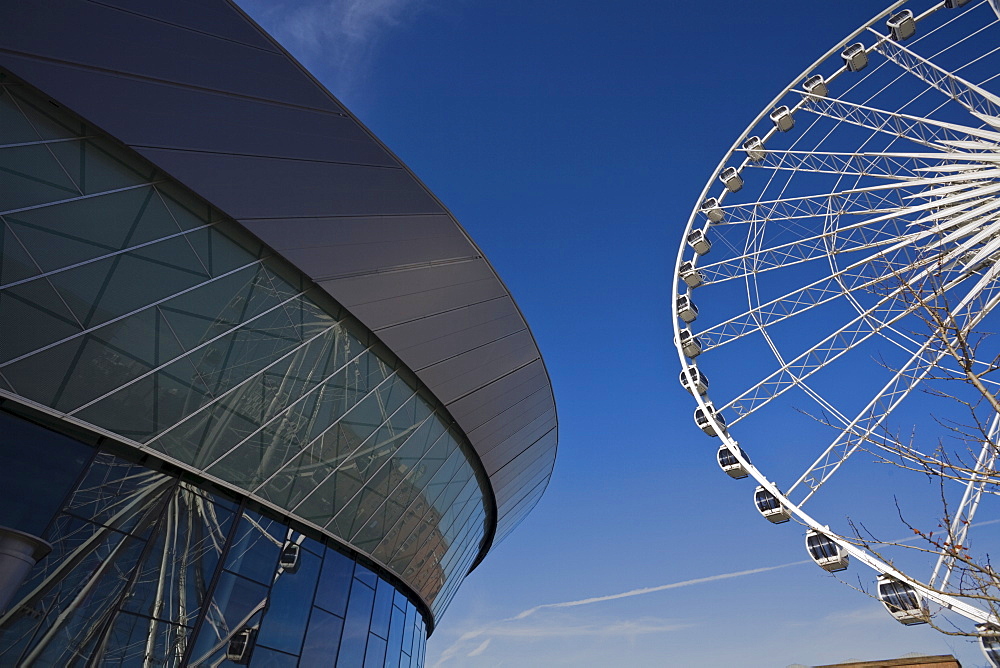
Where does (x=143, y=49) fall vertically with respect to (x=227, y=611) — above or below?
above

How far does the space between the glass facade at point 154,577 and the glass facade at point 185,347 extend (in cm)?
16

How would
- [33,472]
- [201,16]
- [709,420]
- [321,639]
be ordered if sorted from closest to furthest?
1. [201,16]
2. [33,472]
3. [321,639]
4. [709,420]

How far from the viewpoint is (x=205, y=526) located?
11117 millimetres

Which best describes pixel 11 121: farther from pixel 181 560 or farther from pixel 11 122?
pixel 181 560

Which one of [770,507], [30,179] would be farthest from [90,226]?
[770,507]

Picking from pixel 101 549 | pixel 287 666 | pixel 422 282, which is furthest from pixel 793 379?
pixel 101 549

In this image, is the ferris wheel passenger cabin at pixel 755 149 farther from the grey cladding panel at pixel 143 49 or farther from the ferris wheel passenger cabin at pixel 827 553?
the grey cladding panel at pixel 143 49

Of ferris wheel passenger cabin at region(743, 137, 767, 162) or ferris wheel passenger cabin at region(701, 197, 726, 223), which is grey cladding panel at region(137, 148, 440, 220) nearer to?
ferris wheel passenger cabin at region(701, 197, 726, 223)

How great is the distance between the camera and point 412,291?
503 inches

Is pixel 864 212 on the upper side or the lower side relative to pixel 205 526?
upper

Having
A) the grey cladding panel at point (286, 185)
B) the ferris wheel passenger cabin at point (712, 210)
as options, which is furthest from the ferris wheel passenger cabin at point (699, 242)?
the grey cladding panel at point (286, 185)

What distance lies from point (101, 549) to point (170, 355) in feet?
10.8

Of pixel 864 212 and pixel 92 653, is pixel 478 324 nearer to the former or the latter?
pixel 92 653

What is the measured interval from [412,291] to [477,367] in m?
3.35
